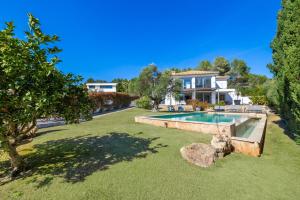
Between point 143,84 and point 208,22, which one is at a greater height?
point 208,22

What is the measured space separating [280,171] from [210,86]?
3396 centimetres

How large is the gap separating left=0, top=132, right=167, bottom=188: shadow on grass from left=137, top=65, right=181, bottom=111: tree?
18171mm

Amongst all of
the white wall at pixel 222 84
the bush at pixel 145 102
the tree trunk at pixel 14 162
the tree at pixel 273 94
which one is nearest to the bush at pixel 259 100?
the white wall at pixel 222 84

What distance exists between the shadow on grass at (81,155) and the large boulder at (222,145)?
2925mm

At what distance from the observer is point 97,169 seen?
277 inches

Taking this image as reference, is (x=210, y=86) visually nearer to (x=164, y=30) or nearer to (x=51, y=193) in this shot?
(x=164, y=30)

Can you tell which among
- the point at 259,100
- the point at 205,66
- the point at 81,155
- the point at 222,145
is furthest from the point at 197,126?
the point at 205,66

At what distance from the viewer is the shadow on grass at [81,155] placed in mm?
6820

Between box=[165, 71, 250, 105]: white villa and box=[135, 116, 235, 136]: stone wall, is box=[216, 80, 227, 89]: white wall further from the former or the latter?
box=[135, 116, 235, 136]: stone wall

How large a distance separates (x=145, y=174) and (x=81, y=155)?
3704 mm

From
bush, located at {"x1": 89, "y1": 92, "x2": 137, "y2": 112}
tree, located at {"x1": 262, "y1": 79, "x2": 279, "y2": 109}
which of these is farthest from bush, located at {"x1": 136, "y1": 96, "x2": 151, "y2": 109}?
tree, located at {"x1": 262, "y1": 79, "x2": 279, "y2": 109}

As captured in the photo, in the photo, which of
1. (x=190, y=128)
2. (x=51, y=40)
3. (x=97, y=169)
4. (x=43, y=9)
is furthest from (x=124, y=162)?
(x=43, y=9)

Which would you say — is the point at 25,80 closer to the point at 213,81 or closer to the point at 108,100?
the point at 108,100

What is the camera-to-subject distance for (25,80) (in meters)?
6.16
